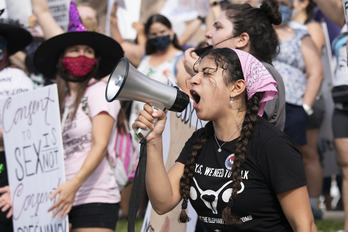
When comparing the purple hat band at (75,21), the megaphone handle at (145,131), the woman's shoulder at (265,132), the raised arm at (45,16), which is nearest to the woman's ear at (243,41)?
the woman's shoulder at (265,132)

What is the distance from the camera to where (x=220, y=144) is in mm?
3219

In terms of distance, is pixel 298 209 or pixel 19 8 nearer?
pixel 298 209

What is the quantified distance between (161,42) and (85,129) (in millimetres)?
2521

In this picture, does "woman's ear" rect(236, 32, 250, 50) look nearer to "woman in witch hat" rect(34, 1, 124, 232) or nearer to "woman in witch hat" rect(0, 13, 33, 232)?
"woman in witch hat" rect(34, 1, 124, 232)

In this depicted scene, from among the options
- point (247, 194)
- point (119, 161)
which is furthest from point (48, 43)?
point (247, 194)

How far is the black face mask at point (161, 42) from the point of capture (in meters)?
6.89

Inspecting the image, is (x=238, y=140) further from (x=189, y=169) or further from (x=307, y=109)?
(x=307, y=109)

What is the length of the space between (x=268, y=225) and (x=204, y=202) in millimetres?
317

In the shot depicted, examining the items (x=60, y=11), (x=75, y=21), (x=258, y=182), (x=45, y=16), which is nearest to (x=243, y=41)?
(x=258, y=182)

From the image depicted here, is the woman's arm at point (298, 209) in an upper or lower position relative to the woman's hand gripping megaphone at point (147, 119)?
lower

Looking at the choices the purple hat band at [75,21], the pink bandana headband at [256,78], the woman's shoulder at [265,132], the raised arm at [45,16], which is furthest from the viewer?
the raised arm at [45,16]

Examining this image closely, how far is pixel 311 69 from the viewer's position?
625cm

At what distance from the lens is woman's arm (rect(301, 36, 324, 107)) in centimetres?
613

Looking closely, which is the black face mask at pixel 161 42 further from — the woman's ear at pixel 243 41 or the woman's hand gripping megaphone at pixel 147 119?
the woman's hand gripping megaphone at pixel 147 119
